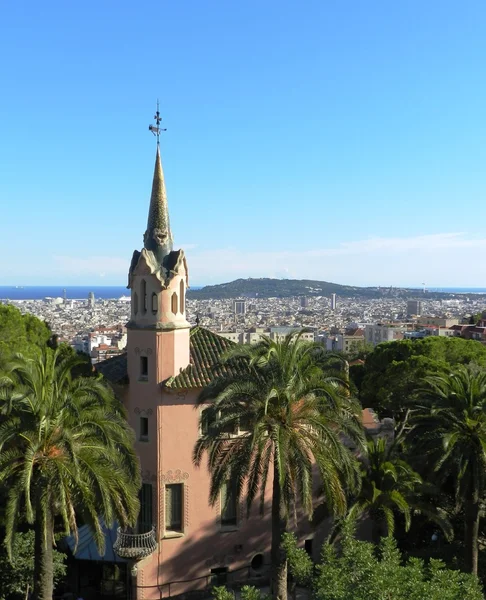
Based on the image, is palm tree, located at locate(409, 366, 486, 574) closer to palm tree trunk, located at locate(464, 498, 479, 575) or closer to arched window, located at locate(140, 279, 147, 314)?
palm tree trunk, located at locate(464, 498, 479, 575)

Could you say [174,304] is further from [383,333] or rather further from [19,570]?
[383,333]

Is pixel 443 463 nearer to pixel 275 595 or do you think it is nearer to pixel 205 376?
pixel 275 595

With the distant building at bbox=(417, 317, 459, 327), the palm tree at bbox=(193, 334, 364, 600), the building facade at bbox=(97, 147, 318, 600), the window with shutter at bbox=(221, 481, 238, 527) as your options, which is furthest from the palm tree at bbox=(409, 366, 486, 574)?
the distant building at bbox=(417, 317, 459, 327)

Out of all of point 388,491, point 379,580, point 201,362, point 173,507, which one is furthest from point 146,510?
point 379,580

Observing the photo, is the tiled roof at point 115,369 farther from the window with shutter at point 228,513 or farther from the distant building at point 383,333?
the distant building at point 383,333

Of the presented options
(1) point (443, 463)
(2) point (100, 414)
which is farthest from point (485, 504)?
(2) point (100, 414)

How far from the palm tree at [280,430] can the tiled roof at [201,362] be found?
2544mm

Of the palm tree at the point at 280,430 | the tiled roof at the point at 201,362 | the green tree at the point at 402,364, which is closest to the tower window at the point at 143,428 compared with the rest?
the tiled roof at the point at 201,362

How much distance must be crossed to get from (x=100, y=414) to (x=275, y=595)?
20.5 feet

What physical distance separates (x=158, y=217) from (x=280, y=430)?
8491mm

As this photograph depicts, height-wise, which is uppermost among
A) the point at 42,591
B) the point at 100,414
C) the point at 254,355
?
the point at 254,355

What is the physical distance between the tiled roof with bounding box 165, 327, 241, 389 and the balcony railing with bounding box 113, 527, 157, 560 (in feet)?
14.0

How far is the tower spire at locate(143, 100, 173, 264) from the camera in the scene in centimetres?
1914

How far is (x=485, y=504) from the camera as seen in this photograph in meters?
17.8
